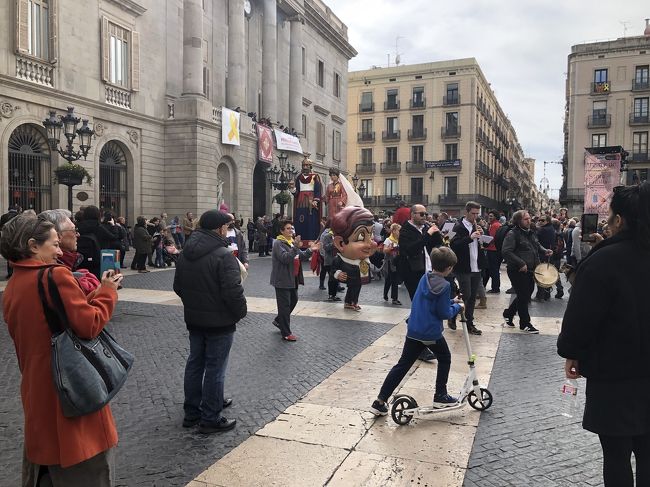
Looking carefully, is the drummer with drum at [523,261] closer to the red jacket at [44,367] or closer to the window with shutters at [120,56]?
the red jacket at [44,367]

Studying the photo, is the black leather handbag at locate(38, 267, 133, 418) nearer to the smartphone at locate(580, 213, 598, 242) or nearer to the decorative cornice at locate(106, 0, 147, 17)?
the smartphone at locate(580, 213, 598, 242)

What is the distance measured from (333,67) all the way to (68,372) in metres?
39.8

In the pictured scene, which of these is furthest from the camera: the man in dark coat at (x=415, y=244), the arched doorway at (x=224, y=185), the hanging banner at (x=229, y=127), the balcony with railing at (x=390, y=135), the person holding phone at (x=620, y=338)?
the balcony with railing at (x=390, y=135)

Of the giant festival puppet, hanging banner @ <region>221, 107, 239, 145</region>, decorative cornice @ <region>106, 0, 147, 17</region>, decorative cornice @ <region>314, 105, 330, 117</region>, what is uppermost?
decorative cornice @ <region>106, 0, 147, 17</region>

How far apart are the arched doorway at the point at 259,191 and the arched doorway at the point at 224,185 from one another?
397 centimetres

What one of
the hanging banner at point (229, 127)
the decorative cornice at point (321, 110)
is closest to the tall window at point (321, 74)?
the decorative cornice at point (321, 110)

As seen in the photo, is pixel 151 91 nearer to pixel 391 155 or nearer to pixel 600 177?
pixel 600 177

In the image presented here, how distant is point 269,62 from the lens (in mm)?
30297

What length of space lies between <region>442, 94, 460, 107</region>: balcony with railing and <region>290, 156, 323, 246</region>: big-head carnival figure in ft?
158

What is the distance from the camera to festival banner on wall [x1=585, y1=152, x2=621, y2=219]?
760 inches

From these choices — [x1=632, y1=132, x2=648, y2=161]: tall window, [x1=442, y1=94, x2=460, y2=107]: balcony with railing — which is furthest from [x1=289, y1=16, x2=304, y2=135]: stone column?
[x1=632, y1=132, x2=648, y2=161]: tall window

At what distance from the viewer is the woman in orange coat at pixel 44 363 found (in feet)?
7.57

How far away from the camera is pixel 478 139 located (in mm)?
54656

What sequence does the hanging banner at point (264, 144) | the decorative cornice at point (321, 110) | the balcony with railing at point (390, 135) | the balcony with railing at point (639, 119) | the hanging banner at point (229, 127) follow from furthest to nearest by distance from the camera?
the balcony with railing at point (390, 135), the balcony with railing at point (639, 119), the decorative cornice at point (321, 110), the hanging banner at point (264, 144), the hanging banner at point (229, 127)
